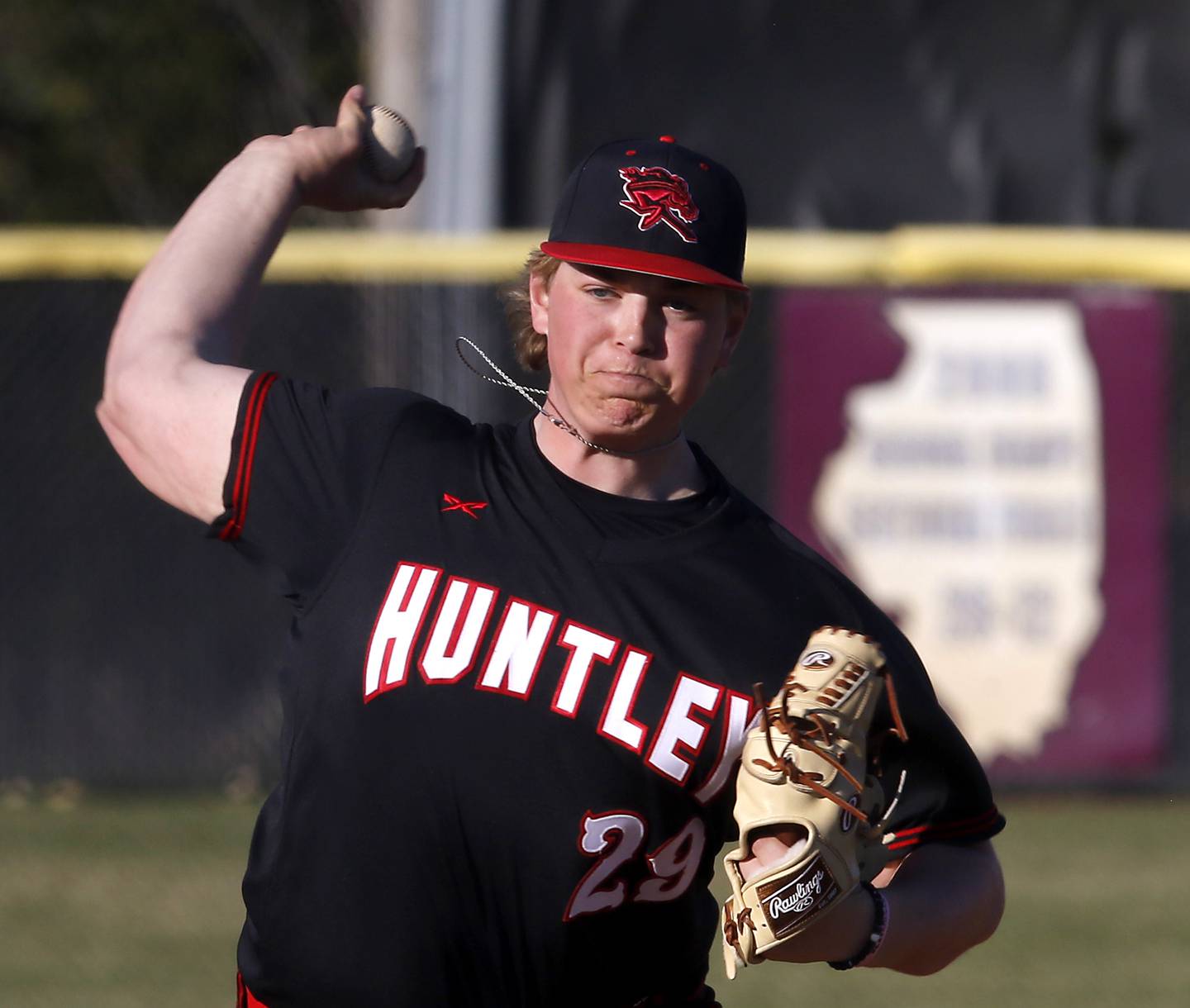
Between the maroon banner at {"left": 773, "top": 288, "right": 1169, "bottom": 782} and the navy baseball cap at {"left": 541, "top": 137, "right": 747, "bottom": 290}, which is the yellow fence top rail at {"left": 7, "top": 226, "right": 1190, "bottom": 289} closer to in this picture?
the maroon banner at {"left": 773, "top": 288, "right": 1169, "bottom": 782}

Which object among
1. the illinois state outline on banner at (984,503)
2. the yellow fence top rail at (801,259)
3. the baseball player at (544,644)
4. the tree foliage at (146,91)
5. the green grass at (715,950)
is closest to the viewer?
the baseball player at (544,644)

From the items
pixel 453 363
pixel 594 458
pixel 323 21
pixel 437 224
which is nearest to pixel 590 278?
pixel 594 458

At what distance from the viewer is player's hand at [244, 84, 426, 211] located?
111 inches

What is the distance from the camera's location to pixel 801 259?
341 inches

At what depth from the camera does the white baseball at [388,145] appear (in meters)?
2.91

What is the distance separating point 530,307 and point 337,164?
0.36 metres

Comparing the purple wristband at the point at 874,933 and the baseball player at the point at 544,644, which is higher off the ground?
the baseball player at the point at 544,644

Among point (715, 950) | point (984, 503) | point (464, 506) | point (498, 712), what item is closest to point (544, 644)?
point (498, 712)

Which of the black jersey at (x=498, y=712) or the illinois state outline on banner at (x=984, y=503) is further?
the illinois state outline on banner at (x=984, y=503)

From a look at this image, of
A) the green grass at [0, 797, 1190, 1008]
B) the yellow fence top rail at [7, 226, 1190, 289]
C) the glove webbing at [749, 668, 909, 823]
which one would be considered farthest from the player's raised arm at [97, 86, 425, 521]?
the yellow fence top rail at [7, 226, 1190, 289]

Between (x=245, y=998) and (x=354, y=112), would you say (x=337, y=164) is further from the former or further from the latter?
(x=245, y=998)

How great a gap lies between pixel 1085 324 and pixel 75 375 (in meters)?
4.26

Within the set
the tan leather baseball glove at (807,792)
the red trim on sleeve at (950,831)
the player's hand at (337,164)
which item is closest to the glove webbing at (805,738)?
the tan leather baseball glove at (807,792)

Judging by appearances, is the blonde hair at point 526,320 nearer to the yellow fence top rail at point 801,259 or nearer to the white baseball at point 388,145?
the white baseball at point 388,145
